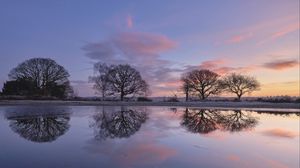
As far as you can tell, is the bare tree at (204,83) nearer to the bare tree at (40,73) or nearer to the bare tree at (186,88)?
the bare tree at (186,88)

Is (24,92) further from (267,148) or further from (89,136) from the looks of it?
(267,148)

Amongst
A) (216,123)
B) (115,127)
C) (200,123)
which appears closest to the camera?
(115,127)

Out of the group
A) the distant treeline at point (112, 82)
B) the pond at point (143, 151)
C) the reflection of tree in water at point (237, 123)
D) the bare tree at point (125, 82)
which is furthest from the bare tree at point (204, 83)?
the pond at point (143, 151)

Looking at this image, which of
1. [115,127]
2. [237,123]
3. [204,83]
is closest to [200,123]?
[237,123]

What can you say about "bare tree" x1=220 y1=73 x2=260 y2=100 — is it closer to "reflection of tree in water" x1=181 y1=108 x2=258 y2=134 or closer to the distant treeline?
the distant treeline

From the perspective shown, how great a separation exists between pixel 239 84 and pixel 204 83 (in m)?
9.07

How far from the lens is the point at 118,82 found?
7088 cm

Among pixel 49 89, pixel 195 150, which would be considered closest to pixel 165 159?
pixel 195 150

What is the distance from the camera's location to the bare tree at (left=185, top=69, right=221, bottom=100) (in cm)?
7475

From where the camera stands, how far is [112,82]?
70.8 meters

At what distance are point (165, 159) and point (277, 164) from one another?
3.51 m

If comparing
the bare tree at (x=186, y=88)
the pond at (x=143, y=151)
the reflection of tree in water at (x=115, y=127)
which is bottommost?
the pond at (x=143, y=151)

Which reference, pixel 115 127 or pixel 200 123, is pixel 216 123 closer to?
pixel 200 123

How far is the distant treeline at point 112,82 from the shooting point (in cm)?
7031
